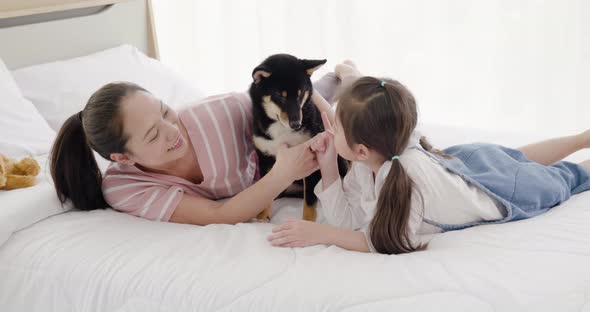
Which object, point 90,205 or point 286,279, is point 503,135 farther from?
point 90,205

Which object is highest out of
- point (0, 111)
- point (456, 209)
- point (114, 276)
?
point (0, 111)

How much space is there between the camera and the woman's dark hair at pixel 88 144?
4.43 ft

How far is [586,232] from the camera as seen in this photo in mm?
1191

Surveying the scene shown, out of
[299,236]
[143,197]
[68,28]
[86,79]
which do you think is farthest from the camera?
[68,28]

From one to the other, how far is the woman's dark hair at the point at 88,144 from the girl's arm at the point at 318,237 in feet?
1.52

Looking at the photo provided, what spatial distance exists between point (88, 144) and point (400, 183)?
80 centimetres

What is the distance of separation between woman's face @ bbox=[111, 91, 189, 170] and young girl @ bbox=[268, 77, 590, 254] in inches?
13.8

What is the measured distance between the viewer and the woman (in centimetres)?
137

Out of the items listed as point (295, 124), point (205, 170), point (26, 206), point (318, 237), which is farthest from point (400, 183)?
point (26, 206)

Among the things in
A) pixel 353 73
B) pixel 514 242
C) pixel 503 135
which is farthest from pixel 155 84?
pixel 514 242

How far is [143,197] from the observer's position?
4.82ft

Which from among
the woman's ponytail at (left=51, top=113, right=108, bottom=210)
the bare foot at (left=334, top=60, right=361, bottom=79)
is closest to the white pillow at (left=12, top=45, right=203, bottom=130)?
the woman's ponytail at (left=51, top=113, right=108, bottom=210)

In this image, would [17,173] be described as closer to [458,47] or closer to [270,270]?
[270,270]

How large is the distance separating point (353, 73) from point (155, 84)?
0.88 m
